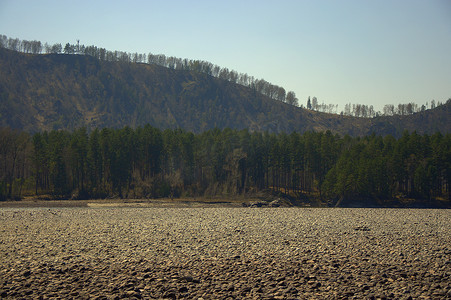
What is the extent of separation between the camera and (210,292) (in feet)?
53.6

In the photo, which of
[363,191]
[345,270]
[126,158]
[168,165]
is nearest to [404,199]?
[363,191]

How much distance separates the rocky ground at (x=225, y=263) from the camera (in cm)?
1638

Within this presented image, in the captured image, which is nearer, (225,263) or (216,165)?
(225,263)

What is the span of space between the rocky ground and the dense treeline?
43406 millimetres

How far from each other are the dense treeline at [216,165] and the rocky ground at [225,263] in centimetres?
4341

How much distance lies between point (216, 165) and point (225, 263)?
60.3m

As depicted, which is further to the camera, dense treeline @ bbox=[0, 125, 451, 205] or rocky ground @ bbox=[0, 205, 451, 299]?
dense treeline @ bbox=[0, 125, 451, 205]

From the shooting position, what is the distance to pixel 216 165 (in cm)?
7994

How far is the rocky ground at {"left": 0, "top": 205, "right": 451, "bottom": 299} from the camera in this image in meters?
16.4

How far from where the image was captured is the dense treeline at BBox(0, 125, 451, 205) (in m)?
70.4

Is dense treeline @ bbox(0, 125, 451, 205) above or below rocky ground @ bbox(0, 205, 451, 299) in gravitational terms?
above

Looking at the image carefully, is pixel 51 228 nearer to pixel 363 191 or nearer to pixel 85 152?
pixel 85 152

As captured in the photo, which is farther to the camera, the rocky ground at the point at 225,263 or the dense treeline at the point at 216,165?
the dense treeline at the point at 216,165

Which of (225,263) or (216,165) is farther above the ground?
(216,165)
